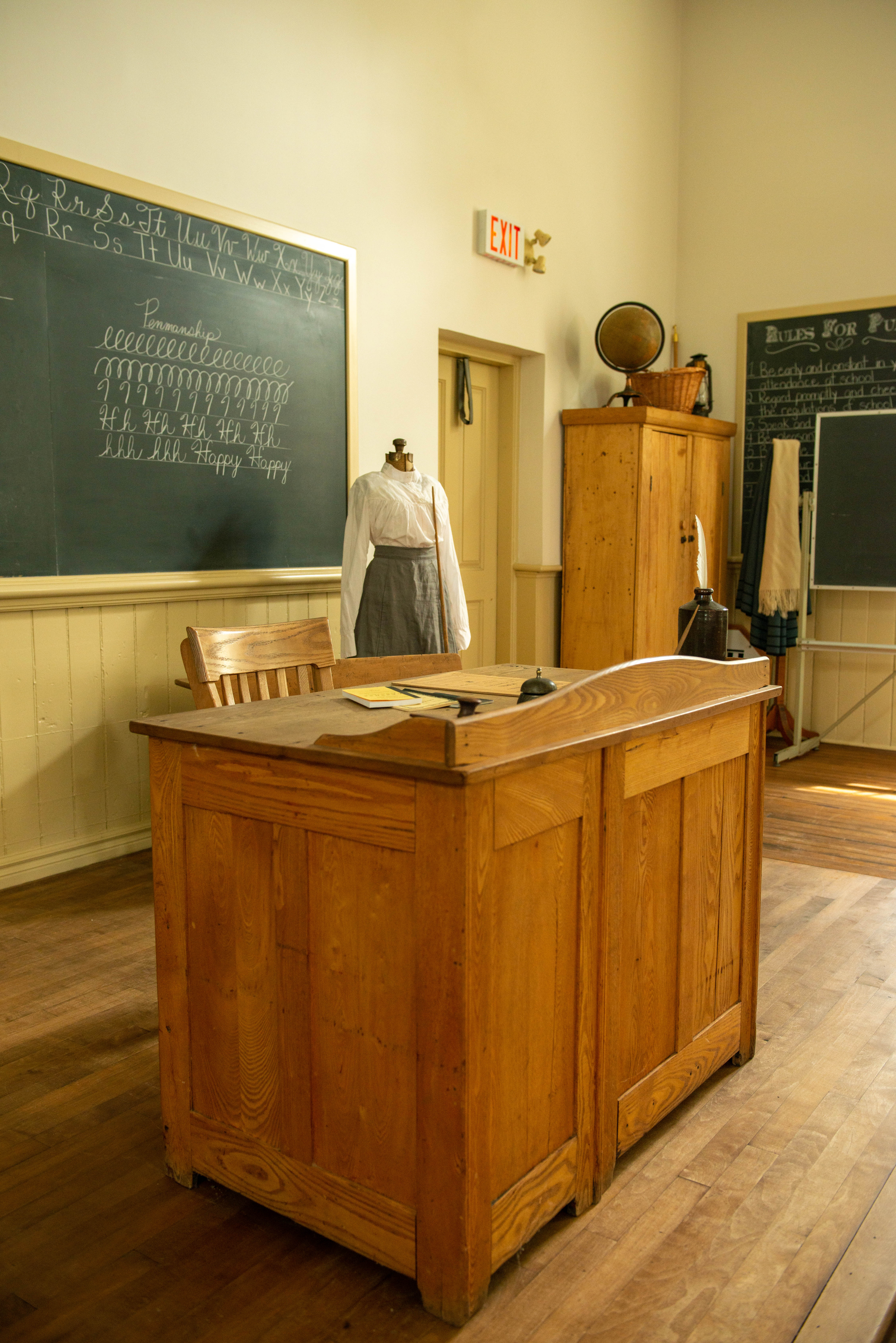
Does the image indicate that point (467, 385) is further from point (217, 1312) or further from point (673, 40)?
point (217, 1312)

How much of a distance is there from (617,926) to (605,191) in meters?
4.89

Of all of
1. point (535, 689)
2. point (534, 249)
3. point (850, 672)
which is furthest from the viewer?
point (850, 672)

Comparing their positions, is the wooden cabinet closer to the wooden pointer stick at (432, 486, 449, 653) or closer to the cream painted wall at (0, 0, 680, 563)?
the cream painted wall at (0, 0, 680, 563)

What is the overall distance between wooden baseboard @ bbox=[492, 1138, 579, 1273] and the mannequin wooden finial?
242 cm

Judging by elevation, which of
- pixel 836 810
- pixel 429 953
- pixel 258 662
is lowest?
pixel 836 810

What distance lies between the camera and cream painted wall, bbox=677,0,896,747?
545 centimetres

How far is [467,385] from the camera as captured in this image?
193 inches

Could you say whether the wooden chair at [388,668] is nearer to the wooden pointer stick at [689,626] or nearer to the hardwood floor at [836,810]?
the wooden pointer stick at [689,626]

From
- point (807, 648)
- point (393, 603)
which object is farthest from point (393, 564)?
point (807, 648)

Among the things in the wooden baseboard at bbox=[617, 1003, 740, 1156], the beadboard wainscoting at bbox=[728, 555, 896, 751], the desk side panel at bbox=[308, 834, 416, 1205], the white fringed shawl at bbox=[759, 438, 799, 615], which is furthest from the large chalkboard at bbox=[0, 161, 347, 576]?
the beadboard wainscoting at bbox=[728, 555, 896, 751]

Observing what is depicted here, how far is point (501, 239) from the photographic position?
15.6 ft

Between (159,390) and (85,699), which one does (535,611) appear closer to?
(159,390)

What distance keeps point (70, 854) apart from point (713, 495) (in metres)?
3.83

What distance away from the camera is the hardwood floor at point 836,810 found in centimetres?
358
